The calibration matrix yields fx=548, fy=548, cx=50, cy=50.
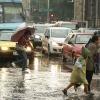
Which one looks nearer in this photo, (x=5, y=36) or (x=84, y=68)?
(x=84, y=68)

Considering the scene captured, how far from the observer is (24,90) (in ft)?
48.6

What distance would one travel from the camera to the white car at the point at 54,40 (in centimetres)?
3131

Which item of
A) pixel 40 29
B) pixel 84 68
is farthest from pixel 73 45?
pixel 40 29

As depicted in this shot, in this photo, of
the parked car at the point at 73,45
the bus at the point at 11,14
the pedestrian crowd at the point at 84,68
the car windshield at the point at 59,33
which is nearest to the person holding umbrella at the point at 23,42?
the parked car at the point at 73,45

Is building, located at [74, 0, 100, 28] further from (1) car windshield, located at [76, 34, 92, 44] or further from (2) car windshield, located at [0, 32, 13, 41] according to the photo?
(1) car windshield, located at [76, 34, 92, 44]

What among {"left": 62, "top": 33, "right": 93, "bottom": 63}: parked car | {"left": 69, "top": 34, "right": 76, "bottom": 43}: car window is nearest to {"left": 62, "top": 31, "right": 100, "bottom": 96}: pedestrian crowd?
{"left": 62, "top": 33, "right": 93, "bottom": 63}: parked car

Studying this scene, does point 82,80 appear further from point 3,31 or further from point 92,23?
point 92,23

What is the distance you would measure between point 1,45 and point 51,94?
11216 mm

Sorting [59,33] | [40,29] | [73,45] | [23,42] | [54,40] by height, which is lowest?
[40,29]

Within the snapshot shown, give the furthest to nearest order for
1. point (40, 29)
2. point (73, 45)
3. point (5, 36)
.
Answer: point (40, 29)
point (5, 36)
point (73, 45)

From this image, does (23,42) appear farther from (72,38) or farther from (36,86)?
(72,38)

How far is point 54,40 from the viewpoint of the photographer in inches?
1258

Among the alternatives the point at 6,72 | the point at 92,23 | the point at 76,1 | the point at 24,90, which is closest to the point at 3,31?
the point at 6,72

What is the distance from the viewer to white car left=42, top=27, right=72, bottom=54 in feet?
103
